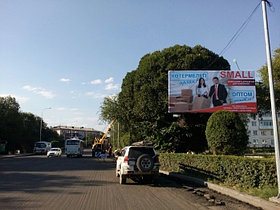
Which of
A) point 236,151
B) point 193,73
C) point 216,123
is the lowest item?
point 236,151

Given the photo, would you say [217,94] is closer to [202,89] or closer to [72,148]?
[202,89]

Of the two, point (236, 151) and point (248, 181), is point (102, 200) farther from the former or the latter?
point (236, 151)

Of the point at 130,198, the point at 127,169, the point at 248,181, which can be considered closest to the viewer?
the point at 130,198

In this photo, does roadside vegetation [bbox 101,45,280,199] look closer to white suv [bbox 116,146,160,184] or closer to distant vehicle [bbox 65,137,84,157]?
white suv [bbox 116,146,160,184]

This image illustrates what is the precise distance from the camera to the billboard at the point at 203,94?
22.4m

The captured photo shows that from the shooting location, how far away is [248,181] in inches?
404

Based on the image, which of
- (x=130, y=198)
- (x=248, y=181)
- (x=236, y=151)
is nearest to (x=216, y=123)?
(x=236, y=151)

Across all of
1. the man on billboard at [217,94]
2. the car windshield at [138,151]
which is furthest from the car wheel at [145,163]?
the man on billboard at [217,94]

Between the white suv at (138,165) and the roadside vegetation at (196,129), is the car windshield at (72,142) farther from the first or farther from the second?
the white suv at (138,165)

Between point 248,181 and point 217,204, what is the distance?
2.30 meters

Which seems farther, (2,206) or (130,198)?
(130,198)

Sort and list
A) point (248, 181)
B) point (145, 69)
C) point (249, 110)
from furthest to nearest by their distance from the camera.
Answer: point (145, 69) → point (249, 110) → point (248, 181)

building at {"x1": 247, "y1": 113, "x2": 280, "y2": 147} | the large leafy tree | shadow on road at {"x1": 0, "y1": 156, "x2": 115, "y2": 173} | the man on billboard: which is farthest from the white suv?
building at {"x1": 247, "y1": 113, "x2": 280, "y2": 147}

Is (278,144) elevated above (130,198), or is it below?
above
